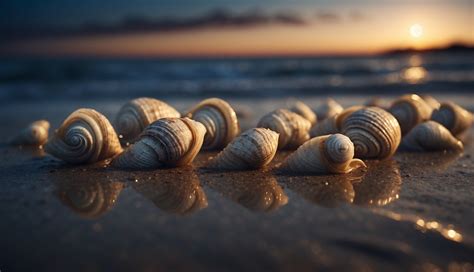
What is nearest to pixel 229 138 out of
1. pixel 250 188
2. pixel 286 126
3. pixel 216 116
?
pixel 216 116

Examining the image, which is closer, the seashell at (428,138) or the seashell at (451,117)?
the seashell at (428,138)

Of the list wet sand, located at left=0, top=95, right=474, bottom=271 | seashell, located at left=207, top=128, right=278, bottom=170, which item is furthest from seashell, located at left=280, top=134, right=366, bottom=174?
seashell, located at left=207, top=128, right=278, bottom=170

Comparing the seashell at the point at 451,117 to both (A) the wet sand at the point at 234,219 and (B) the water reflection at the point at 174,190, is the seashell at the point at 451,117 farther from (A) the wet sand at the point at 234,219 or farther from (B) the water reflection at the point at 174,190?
(B) the water reflection at the point at 174,190

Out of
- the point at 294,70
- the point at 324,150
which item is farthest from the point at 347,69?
the point at 324,150

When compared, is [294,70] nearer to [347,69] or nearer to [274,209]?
[347,69]

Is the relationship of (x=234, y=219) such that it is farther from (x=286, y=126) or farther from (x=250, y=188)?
(x=286, y=126)

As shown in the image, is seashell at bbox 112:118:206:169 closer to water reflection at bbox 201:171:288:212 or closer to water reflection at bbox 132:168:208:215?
water reflection at bbox 132:168:208:215

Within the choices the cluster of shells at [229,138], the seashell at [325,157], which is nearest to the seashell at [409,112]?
the cluster of shells at [229,138]

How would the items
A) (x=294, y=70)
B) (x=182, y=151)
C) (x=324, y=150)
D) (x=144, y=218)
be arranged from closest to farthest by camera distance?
(x=144, y=218) → (x=324, y=150) → (x=182, y=151) → (x=294, y=70)
